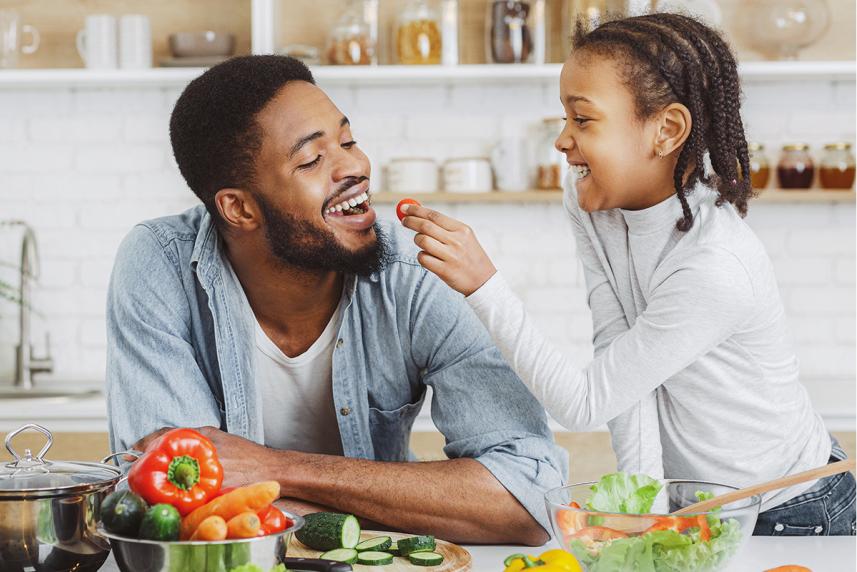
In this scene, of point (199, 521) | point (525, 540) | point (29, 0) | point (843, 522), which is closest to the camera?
point (199, 521)

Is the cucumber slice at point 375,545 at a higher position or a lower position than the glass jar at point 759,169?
lower

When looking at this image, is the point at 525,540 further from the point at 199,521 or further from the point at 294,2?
the point at 294,2

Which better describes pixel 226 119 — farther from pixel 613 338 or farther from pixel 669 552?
pixel 669 552

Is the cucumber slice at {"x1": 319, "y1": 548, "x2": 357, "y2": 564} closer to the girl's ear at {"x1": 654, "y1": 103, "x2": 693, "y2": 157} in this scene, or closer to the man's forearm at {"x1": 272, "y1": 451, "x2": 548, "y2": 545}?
the man's forearm at {"x1": 272, "y1": 451, "x2": 548, "y2": 545}

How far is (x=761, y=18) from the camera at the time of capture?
3322 mm

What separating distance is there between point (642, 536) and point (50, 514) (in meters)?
0.68

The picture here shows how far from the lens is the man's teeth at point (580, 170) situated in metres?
1.69

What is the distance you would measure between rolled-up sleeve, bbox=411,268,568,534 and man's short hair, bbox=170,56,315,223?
0.41 meters

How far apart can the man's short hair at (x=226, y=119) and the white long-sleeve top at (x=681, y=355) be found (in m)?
0.56

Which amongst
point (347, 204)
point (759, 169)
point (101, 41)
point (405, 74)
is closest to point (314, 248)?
point (347, 204)

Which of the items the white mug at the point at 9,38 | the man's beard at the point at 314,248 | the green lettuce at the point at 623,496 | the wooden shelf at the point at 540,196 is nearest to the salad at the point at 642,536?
the green lettuce at the point at 623,496

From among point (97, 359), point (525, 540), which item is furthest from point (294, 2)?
point (525, 540)

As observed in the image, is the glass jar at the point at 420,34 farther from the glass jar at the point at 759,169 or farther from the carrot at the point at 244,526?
the carrot at the point at 244,526

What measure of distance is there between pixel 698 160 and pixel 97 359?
2.56m
